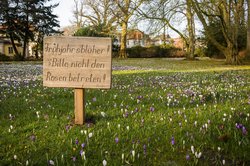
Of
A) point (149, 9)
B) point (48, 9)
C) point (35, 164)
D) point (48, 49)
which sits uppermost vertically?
point (48, 9)

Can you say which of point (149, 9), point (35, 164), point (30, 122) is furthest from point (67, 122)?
point (149, 9)

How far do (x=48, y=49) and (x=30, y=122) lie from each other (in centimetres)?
132

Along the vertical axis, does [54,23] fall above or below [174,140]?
above

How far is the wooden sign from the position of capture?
4.21m

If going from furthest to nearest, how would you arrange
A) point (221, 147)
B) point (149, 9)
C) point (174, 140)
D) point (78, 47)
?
point (149, 9)
point (78, 47)
point (174, 140)
point (221, 147)

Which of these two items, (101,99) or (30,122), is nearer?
(30,122)

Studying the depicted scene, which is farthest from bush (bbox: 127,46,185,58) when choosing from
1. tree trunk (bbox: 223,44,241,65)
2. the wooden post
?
the wooden post

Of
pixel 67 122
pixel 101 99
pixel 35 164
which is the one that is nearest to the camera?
pixel 35 164

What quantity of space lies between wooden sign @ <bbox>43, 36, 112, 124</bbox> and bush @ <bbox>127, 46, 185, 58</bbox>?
2221 inches

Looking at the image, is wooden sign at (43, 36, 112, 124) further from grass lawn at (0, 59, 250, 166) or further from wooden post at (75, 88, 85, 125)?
grass lawn at (0, 59, 250, 166)

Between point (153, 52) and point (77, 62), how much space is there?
58.5 m

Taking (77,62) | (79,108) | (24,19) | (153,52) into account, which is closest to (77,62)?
(77,62)

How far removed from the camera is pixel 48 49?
4.24 m

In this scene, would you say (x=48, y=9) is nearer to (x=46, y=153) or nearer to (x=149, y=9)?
(x=149, y=9)
